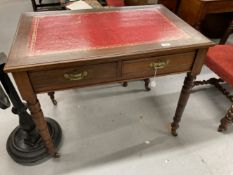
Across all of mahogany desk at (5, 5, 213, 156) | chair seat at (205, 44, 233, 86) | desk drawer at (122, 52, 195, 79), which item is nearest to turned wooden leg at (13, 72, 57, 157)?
mahogany desk at (5, 5, 213, 156)

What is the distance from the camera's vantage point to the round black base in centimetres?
121

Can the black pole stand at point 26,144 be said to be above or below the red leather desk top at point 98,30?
below

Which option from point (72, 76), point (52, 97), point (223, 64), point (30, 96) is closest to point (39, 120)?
point (30, 96)

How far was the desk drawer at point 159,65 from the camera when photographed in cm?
92

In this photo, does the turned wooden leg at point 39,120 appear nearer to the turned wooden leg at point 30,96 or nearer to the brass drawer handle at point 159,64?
the turned wooden leg at point 30,96

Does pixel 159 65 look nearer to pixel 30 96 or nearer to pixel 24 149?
pixel 30 96

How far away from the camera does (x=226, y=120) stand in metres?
1.35

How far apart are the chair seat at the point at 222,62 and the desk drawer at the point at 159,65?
372 mm

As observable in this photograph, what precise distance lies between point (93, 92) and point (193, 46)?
1.01 meters

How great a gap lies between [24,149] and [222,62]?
134cm

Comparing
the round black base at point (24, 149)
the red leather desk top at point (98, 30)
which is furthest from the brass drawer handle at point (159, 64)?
the round black base at point (24, 149)

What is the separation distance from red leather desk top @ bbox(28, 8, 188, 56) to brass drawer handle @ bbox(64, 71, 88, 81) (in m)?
0.10

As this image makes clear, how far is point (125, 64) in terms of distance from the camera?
902mm

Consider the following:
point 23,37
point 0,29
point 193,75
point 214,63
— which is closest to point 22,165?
point 23,37
